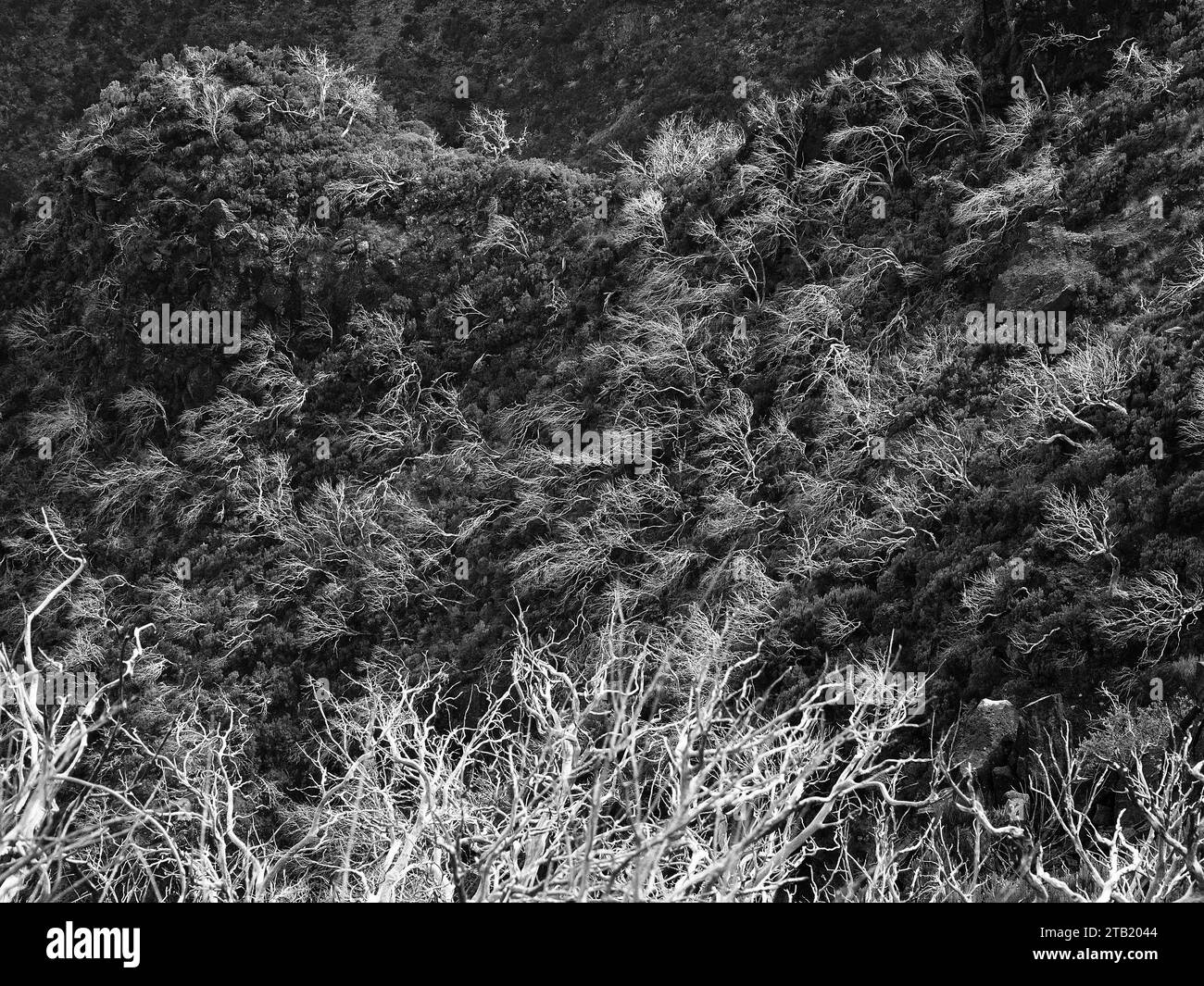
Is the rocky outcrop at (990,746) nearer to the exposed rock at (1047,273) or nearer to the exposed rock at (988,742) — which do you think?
the exposed rock at (988,742)

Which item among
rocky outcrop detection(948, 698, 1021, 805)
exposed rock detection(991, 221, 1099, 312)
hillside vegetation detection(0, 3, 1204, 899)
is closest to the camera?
rocky outcrop detection(948, 698, 1021, 805)

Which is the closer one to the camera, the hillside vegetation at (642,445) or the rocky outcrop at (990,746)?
the rocky outcrop at (990,746)

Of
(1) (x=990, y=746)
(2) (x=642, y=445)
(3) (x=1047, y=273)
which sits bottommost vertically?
(1) (x=990, y=746)

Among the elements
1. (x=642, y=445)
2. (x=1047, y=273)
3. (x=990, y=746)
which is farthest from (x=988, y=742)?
(x=642, y=445)

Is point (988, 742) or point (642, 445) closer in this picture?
point (988, 742)

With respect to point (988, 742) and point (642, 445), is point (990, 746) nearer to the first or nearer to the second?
point (988, 742)

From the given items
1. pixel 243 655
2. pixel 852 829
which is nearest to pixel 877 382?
pixel 852 829

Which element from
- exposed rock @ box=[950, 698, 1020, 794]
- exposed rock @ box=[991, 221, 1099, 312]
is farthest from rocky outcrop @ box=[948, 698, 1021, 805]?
exposed rock @ box=[991, 221, 1099, 312]

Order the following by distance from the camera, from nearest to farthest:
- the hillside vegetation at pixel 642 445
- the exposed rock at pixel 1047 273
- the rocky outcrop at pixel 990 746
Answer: the rocky outcrop at pixel 990 746 < the hillside vegetation at pixel 642 445 < the exposed rock at pixel 1047 273

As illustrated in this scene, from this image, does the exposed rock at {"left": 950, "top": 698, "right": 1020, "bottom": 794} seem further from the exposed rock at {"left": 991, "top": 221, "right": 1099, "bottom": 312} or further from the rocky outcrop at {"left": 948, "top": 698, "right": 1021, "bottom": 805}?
the exposed rock at {"left": 991, "top": 221, "right": 1099, "bottom": 312}

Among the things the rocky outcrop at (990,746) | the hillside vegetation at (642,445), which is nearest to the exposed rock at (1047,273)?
the hillside vegetation at (642,445)

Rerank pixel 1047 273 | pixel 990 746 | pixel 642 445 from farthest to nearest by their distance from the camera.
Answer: pixel 642 445 < pixel 1047 273 < pixel 990 746

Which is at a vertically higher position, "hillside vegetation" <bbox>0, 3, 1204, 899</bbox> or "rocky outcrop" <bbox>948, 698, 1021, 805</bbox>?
"hillside vegetation" <bbox>0, 3, 1204, 899</bbox>

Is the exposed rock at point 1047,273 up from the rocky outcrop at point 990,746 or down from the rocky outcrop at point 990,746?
up
